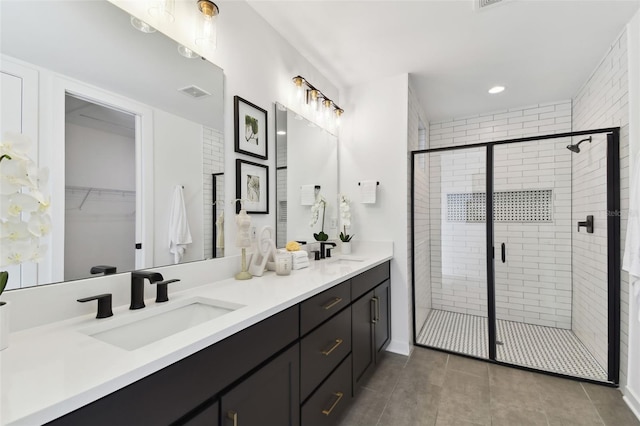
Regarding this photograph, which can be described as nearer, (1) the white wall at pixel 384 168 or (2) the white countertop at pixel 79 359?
(2) the white countertop at pixel 79 359

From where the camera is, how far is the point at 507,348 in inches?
104

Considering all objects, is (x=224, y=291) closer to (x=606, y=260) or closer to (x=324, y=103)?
(x=324, y=103)

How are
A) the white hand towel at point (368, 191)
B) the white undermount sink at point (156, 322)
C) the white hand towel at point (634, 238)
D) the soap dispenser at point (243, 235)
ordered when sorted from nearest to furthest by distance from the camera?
the white undermount sink at point (156, 322) → the soap dispenser at point (243, 235) → the white hand towel at point (634, 238) → the white hand towel at point (368, 191)

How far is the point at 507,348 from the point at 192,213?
9.79ft

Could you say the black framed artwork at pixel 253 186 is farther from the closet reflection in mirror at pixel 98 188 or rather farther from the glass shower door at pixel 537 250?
the glass shower door at pixel 537 250

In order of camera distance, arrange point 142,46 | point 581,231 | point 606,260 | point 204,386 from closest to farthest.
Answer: point 204,386 → point 142,46 → point 606,260 → point 581,231

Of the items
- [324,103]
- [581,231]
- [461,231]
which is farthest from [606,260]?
[324,103]

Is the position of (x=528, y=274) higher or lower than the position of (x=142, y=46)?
lower

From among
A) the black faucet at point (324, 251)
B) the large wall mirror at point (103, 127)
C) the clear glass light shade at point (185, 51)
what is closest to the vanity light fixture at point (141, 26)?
the large wall mirror at point (103, 127)

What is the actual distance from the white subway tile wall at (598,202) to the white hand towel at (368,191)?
1.77 metres

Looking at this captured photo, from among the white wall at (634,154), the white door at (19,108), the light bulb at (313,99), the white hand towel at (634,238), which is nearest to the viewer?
the white door at (19,108)

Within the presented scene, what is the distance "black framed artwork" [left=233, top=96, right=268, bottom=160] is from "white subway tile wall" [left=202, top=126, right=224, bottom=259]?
16cm

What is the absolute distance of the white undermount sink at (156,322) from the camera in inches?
38.1

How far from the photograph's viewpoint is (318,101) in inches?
102
